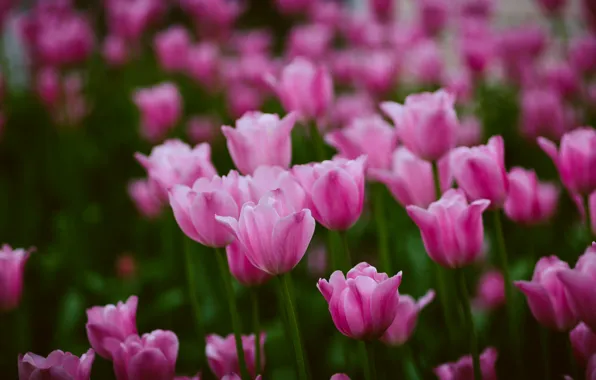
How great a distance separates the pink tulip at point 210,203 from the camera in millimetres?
680

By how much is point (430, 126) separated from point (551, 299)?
0.26 meters

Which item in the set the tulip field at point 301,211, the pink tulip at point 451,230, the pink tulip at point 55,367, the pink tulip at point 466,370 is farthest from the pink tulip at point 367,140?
the pink tulip at point 55,367

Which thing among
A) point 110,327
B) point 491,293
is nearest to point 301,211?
point 110,327

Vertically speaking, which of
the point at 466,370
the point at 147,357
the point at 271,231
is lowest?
the point at 466,370

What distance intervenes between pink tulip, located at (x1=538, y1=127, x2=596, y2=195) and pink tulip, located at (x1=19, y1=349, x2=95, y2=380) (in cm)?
61

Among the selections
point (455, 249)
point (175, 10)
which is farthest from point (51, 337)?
point (175, 10)

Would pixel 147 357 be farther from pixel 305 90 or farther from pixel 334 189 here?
pixel 305 90

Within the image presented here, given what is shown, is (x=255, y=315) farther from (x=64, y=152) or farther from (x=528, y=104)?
(x=64, y=152)

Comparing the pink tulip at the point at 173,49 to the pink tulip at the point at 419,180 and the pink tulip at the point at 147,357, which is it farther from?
the pink tulip at the point at 147,357

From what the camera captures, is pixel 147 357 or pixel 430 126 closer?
pixel 147 357

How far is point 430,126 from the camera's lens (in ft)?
2.63

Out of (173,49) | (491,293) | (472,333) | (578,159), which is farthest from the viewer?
(173,49)

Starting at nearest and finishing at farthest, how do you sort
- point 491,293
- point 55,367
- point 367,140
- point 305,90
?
1. point 55,367
2. point 367,140
3. point 305,90
4. point 491,293

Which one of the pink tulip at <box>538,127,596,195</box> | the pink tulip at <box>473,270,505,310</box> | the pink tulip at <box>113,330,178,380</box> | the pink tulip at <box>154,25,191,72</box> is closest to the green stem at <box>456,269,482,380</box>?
the pink tulip at <box>538,127,596,195</box>
